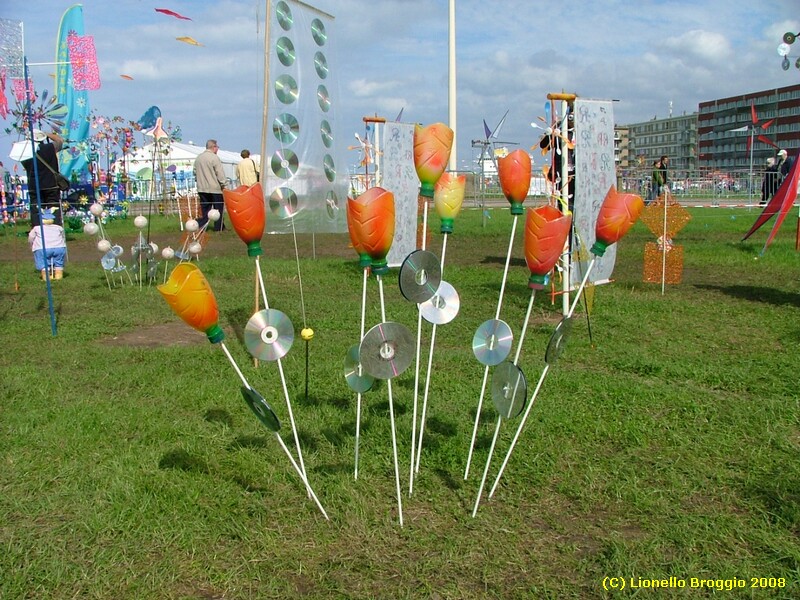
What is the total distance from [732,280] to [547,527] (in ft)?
21.3

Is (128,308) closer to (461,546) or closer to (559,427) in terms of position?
(559,427)

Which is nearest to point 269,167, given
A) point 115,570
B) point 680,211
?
point 115,570

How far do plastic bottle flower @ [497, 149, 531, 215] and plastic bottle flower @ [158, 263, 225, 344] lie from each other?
1.30 m

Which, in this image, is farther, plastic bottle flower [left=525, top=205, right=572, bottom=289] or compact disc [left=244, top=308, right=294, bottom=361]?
compact disc [left=244, top=308, right=294, bottom=361]

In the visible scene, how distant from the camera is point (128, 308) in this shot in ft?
24.1

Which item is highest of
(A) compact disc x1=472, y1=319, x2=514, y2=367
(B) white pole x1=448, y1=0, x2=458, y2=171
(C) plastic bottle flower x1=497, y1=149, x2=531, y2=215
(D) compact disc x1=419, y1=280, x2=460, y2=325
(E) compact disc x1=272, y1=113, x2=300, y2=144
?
(B) white pole x1=448, y1=0, x2=458, y2=171

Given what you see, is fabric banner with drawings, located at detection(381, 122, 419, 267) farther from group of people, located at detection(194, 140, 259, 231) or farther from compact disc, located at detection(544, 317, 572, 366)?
compact disc, located at detection(544, 317, 572, 366)

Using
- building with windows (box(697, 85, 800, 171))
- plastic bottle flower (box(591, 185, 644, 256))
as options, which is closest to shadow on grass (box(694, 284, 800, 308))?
plastic bottle flower (box(591, 185, 644, 256))

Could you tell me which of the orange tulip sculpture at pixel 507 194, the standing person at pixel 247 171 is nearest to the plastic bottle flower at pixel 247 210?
the orange tulip sculpture at pixel 507 194

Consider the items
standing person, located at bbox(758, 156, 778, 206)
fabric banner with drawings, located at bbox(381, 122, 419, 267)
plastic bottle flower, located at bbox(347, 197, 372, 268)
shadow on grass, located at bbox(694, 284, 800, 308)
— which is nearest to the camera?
plastic bottle flower, located at bbox(347, 197, 372, 268)

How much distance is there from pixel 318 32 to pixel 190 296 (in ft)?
11.2

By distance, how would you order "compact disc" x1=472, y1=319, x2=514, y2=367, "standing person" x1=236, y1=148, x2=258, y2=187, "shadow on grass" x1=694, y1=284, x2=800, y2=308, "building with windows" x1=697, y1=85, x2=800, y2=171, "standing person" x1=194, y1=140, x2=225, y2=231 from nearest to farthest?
"compact disc" x1=472, y1=319, x2=514, y2=367
"shadow on grass" x1=694, y1=284, x2=800, y2=308
"standing person" x1=194, y1=140, x2=225, y2=231
"standing person" x1=236, y1=148, x2=258, y2=187
"building with windows" x1=697, y1=85, x2=800, y2=171

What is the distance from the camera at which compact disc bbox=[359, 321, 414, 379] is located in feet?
8.81

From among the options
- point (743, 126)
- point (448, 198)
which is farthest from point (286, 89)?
point (743, 126)
